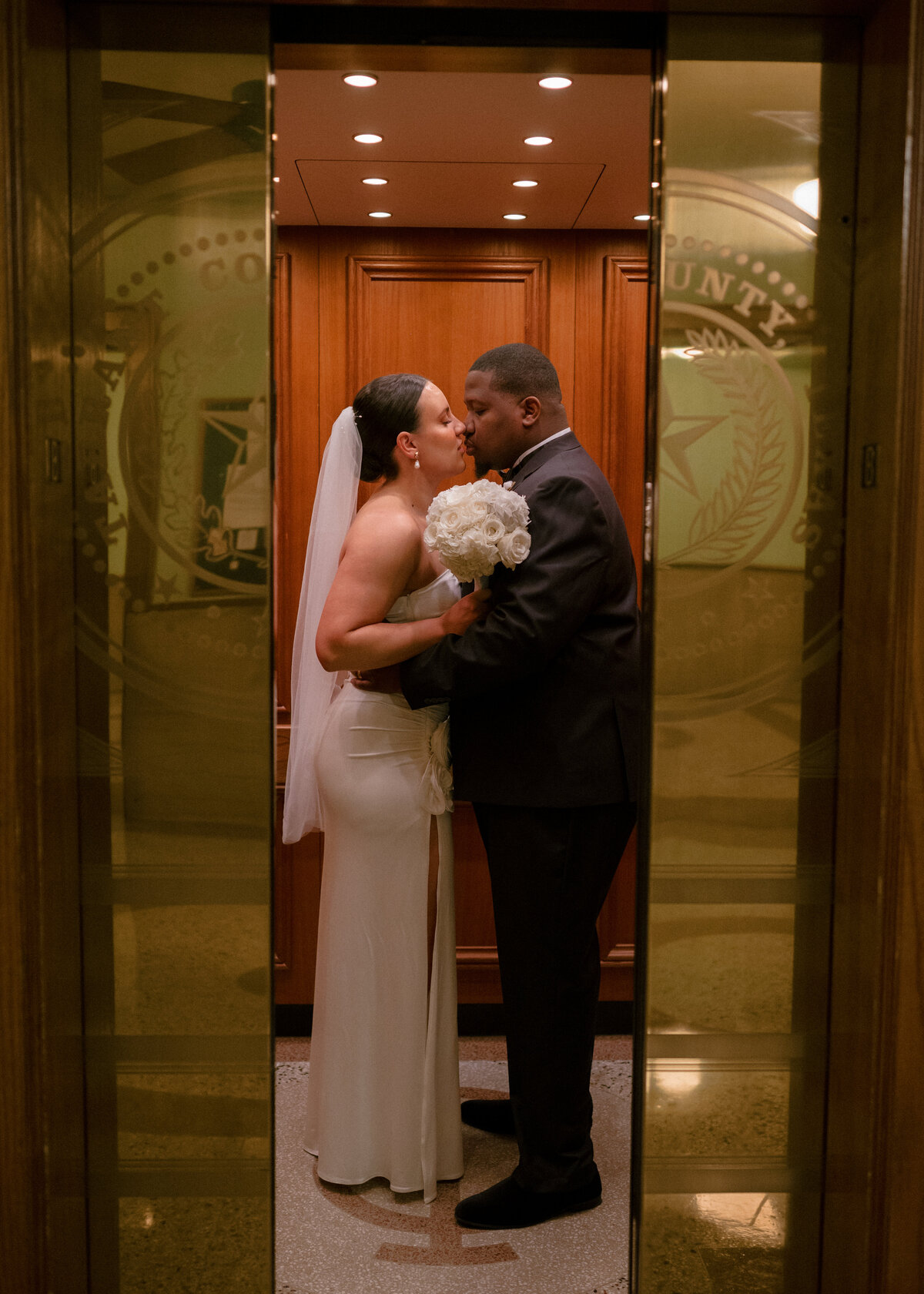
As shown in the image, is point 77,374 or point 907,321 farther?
point 77,374

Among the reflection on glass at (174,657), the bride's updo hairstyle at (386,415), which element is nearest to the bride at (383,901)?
the bride's updo hairstyle at (386,415)

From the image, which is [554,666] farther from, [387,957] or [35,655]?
[35,655]

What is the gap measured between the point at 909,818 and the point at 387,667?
1.27m

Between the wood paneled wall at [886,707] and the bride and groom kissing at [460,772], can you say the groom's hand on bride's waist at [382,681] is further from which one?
the wood paneled wall at [886,707]

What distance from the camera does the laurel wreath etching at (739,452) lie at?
1.84 metres

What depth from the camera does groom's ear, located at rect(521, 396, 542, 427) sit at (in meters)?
2.54

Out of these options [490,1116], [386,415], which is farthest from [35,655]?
[490,1116]

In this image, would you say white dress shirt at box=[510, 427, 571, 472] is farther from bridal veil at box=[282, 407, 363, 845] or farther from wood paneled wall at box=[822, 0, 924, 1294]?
wood paneled wall at box=[822, 0, 924, 1294]

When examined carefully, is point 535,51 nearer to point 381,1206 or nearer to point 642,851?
point 642,851

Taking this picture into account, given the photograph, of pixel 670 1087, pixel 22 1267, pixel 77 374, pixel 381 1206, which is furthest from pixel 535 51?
pixel 381 1206

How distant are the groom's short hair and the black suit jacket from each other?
0.58ft

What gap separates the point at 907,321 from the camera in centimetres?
168

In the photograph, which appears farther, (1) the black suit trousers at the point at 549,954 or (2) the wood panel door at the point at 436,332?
(2) the wood panel door at the point at 436,332

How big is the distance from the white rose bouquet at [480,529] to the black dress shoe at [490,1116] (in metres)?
1.53
